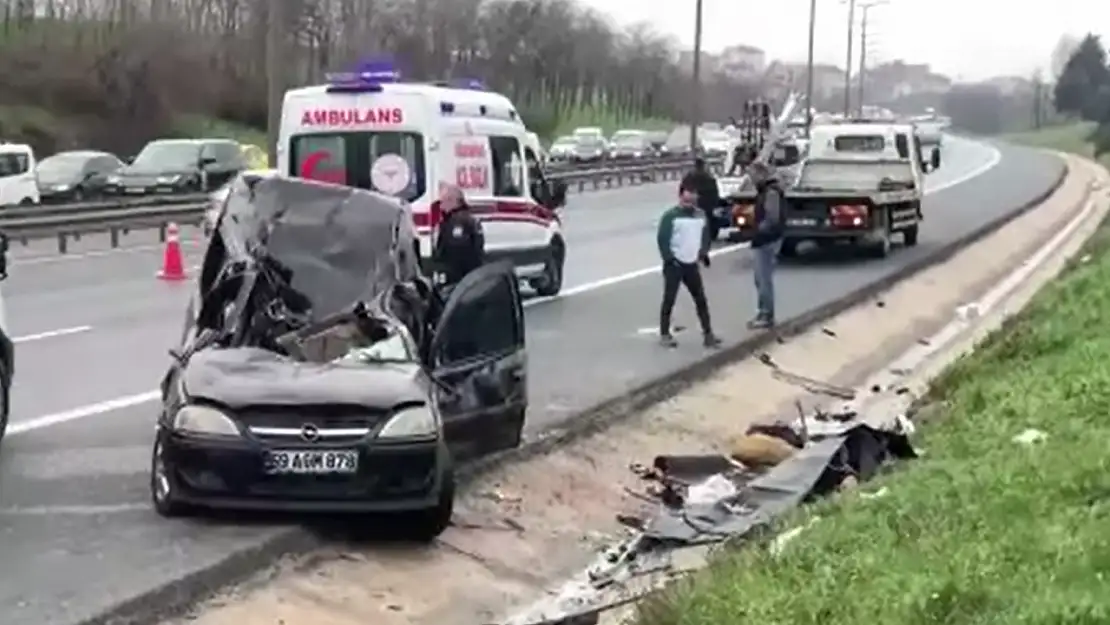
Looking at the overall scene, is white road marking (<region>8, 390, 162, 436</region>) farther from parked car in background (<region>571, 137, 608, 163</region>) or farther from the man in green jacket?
parked car in background (<region>571, 137, 608, 163</region>)

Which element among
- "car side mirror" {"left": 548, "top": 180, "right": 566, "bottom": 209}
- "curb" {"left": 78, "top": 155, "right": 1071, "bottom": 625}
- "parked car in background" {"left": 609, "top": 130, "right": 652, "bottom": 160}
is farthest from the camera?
"parked car in background" {"left": 609, "top": 130, "right": 652, "bottom": 160}

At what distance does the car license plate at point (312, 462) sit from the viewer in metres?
10.8

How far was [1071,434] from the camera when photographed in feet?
39.4

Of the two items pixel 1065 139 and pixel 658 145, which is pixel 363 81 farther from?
pixel 1065 139

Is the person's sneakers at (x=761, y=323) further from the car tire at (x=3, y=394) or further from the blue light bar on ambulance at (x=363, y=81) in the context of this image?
the car tire at (x=3, y=394)

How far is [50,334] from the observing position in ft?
68.0

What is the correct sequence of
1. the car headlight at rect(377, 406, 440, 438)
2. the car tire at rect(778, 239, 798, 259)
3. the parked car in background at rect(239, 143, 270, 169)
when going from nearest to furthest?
the car headlight at rect(377, 406, 440, 438), the car tire at rect(778, 239, 798, 259), the parked car in background at rect(239, 143, 270, 169)

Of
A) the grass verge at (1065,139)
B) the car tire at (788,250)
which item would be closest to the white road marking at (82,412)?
the car tire at (788,250)

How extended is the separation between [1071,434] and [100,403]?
762cm

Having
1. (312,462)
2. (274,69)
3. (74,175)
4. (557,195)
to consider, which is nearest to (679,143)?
(74,175)

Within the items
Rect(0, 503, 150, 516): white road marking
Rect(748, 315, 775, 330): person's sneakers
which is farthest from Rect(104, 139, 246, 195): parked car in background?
Rect(0, 503, 150, 516): white road marking

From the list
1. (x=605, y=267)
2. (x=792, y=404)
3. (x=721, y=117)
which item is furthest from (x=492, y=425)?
(x=721, y=117)

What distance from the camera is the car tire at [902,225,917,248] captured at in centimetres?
3838

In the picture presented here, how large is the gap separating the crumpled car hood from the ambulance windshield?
10.6 metres
